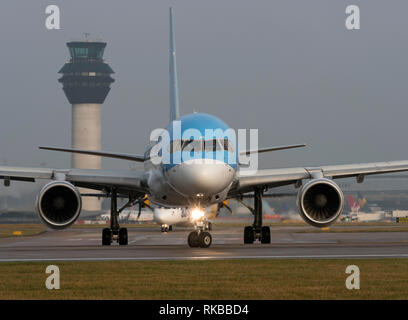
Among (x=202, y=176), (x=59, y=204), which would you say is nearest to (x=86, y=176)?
(x=59, y=204)

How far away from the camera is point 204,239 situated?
33.1 meters

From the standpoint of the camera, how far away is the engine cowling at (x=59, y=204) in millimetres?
34188

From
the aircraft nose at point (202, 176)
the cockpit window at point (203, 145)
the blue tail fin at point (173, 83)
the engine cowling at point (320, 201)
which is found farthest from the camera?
the blue tail fin at point (173, 83)

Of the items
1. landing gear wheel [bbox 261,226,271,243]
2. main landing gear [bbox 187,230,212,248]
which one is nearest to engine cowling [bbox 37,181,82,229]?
main landing gear [bbox 187,230,212,248]

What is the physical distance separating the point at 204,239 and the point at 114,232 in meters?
7.06

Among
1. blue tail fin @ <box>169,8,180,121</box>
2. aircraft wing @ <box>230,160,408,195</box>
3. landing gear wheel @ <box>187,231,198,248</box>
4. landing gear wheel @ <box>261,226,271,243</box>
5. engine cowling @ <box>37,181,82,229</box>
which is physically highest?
blue tail fin @ <box>169,8,180,121</box>

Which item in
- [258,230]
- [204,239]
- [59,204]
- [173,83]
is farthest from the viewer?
[173,83]

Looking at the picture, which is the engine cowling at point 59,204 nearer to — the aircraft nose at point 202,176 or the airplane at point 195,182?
the airplane at point 195,182

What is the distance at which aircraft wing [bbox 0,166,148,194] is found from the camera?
120 ft

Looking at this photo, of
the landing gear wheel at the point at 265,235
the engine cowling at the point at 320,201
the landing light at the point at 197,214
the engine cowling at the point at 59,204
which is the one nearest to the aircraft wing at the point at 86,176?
the engine cowling at the point at 59,204

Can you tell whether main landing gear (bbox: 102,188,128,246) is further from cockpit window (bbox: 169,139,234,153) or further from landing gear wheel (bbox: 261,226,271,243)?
cockpit window (bbox: 169,139,234,153)

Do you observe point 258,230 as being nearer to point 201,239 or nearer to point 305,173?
point 305,173
